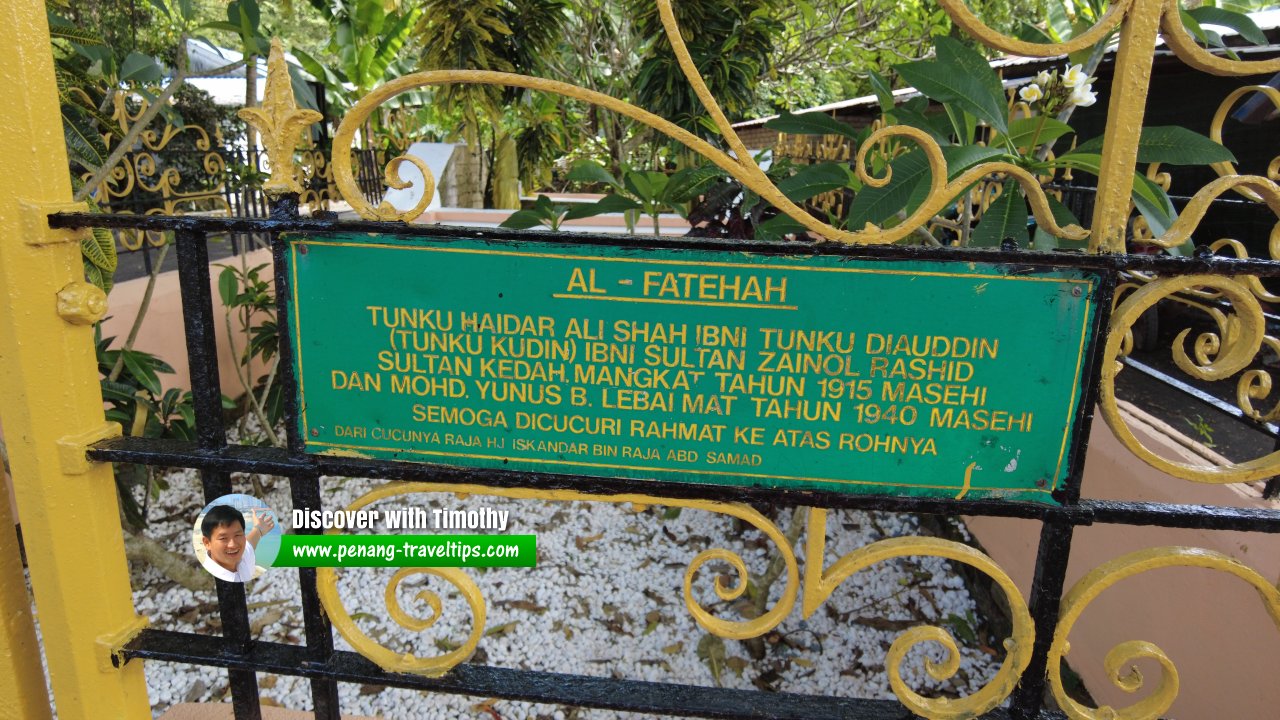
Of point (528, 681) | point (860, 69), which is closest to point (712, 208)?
point (528, 681)

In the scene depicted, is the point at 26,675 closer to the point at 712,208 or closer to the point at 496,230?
the point at 496,230

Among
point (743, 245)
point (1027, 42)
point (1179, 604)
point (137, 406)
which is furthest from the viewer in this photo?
point (137, 406)

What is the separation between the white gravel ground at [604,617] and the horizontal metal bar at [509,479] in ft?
5.09

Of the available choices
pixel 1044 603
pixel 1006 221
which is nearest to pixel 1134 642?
pixel 1044 603

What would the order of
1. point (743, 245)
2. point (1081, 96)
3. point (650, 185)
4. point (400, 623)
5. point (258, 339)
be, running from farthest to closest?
point (258, 339)
point (650, 185)
point (1081, 96)
point (400, 623)
point (743, 245)

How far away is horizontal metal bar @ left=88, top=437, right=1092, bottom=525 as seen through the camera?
4.25ft

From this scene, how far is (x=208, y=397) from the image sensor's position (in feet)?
4.65

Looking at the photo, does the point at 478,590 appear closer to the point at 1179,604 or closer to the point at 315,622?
the point at 315,622

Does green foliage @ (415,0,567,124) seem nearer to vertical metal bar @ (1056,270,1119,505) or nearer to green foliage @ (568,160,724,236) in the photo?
green foliage @ (568,160,724,236)

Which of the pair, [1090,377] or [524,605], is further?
[524,605]

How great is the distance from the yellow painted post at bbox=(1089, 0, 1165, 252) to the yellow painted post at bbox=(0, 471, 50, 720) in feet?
6.87

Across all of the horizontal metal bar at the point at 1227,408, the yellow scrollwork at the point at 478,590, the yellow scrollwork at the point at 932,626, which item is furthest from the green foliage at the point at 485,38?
the yellow scrollwork at the point at 932,626

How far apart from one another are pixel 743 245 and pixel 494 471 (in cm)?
61

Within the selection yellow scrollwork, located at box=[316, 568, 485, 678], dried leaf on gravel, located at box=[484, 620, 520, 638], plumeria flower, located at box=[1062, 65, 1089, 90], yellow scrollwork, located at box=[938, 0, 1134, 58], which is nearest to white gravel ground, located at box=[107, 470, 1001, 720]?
dried leaf on gravel, located at box=[484, 620, 520, 638]
